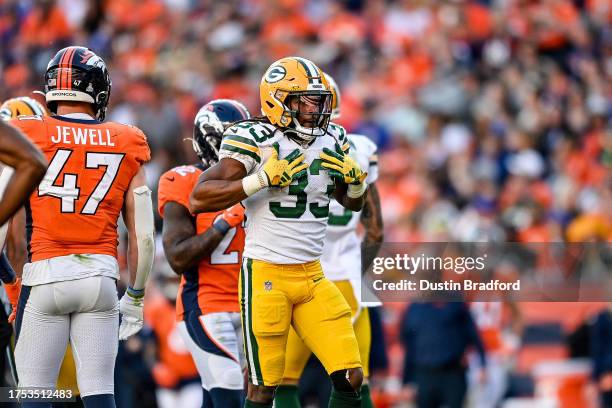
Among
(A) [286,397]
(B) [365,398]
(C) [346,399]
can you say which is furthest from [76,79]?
(B) [365,398]

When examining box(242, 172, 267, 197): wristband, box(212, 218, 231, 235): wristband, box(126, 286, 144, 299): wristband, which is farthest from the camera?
box(212, 218, 231, 235): wristband

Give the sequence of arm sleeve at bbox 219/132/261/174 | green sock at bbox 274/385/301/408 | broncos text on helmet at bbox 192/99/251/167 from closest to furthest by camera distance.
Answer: arm sleeve at bbox 219/132/261/174 < broncos text on helmet at bbox 192/99/251/167 < green sock at bbox 274/385/301/408

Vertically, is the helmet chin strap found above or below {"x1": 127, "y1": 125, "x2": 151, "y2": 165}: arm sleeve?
above

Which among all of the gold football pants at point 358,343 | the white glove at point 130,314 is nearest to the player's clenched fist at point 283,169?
the white glove at point 130,314

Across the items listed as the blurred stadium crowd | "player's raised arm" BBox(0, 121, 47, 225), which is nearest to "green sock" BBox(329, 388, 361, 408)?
"player's raised arm" BBox(0, 121, 47, 225)

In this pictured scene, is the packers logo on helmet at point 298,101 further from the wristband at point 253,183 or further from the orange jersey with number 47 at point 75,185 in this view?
the orange jersey with number 47 at point 75,185

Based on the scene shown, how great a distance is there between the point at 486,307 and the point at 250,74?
5.50 metres

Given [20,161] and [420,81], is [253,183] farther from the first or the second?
[420,81]

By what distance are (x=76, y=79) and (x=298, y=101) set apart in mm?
1111

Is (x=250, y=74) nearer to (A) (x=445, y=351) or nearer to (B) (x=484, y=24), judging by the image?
(B) (x=484, y=24)

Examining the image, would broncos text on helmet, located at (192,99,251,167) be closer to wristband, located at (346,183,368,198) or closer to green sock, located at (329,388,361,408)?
wristband, located at (346,183,368,198)

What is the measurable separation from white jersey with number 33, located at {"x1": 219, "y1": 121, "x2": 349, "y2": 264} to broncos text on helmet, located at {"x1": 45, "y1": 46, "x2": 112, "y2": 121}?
26.5 inches

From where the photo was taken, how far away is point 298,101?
622cm

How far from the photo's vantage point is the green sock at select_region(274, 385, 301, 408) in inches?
288
